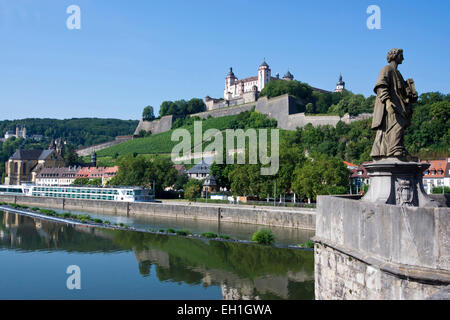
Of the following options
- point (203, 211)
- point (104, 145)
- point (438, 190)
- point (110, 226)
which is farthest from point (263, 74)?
point (110, 226)

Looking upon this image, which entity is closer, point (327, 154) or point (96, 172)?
point (327, 154)

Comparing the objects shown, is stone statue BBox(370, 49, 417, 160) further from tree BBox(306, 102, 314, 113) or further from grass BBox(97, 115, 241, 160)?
grass BBox(97, 115, 241, 160)

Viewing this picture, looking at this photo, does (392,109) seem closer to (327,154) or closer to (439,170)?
(439,170)

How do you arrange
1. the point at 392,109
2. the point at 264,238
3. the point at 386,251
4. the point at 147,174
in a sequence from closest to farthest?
1. the point at 386,251
2. the point at 392,109
3. the point at 264,238
4. the point at 147,174

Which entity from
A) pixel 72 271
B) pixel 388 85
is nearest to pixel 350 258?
pixel 388 85

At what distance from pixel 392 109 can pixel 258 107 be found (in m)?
87.1

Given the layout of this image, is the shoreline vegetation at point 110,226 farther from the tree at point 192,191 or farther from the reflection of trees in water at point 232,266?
the tree at point 192,191

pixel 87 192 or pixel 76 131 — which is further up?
pixel 76 131

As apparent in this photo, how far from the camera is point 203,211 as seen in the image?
140 feet

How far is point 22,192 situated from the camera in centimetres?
7125

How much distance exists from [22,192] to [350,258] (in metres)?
75.2

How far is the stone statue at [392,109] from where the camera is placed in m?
7.62

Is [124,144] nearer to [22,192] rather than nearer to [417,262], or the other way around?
[22,192]

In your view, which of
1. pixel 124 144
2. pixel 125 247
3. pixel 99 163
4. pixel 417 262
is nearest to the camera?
pixel 417 262
